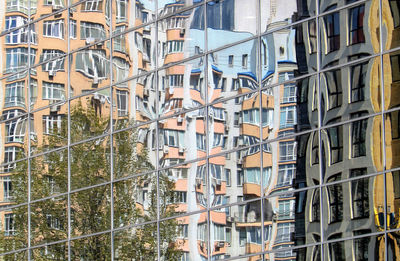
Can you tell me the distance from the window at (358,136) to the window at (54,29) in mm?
11586

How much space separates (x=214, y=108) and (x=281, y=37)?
104 inches

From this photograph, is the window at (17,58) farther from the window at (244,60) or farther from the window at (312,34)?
the window at (312,34)

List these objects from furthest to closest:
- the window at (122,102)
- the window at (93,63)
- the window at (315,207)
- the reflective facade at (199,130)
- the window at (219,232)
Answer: the window at (93,63) < the window at (122,102) < the window at (219,232) < the window at (315,207) < the reflective facade at (199,130)

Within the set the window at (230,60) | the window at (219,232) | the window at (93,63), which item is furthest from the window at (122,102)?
the window at (219,232)

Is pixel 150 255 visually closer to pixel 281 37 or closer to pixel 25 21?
pixel 281 37

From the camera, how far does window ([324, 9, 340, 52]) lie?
88.9 feet

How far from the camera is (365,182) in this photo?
26.0 metres

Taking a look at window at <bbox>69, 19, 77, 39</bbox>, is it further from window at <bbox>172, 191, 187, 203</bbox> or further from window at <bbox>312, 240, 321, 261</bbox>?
window at <bbox>312, 240, 321, 261</bbox>

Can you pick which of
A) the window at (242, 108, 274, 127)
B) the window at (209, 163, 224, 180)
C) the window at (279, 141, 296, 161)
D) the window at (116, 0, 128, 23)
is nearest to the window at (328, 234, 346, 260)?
the window at (279, 141, 296, 161)

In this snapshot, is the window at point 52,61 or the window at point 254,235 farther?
the window at point 52,61

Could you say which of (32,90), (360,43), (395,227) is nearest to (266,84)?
(360,43)

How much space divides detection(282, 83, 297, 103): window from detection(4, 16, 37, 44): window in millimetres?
10513

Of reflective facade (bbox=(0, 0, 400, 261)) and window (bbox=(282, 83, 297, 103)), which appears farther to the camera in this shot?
window (bbox=(282, 83, 297, 103))

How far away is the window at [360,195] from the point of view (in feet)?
84.6
